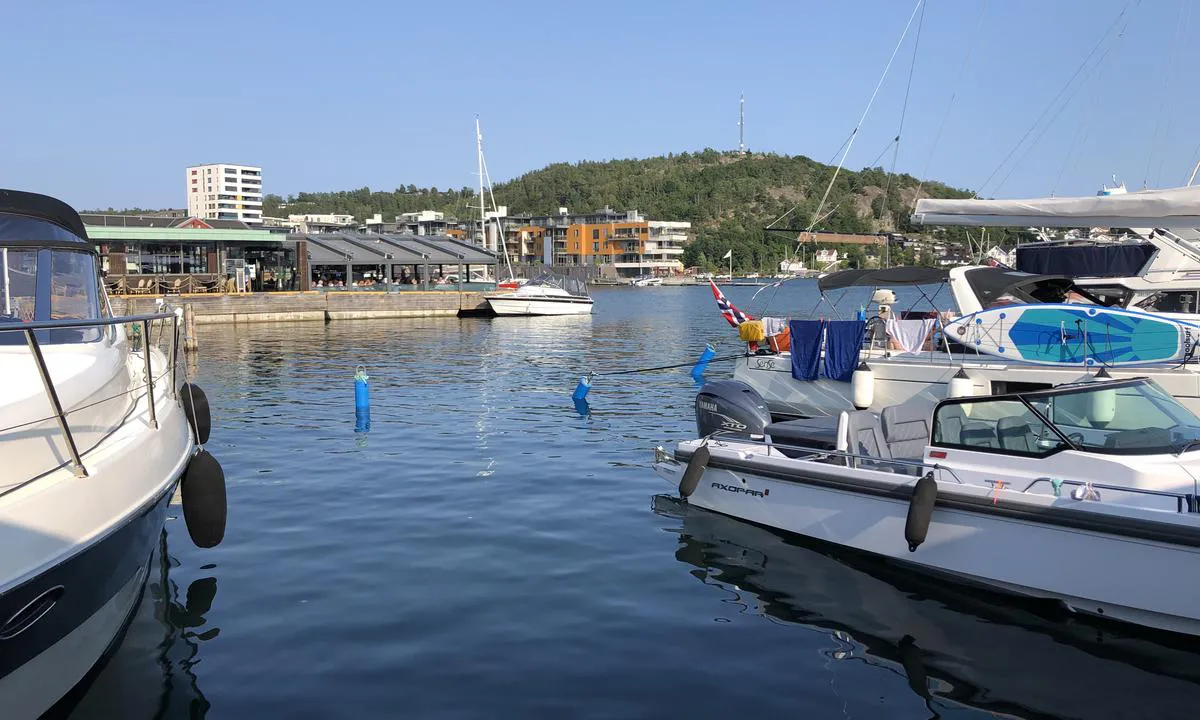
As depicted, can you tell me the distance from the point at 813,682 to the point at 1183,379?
9.05 metres

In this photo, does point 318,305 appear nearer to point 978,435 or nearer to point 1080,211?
point 1080,211

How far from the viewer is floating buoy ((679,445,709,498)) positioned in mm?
11789

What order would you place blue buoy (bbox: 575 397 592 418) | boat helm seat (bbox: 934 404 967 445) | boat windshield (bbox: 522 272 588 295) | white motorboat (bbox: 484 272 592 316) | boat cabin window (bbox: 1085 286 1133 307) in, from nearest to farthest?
1. boat helm seat (bbox: 934 404 967 445)
2. boat cabin window (bbox: 1085 286 1133 307)
3. blue buoy (bbox: 575 397 592 418)
4. white motorboat (bbox: 484 272 592 316)
5. boat windshield (bbox: 522 272 588 295)

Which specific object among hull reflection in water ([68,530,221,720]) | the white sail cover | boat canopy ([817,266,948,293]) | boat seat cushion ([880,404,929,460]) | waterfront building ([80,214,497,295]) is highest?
waterfront building ([80,214,497,295])

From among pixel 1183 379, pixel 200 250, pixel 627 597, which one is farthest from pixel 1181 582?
pixel 200 250

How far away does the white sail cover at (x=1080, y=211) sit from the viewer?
12750 millimetres

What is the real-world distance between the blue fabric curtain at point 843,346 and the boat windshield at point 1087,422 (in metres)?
8.06

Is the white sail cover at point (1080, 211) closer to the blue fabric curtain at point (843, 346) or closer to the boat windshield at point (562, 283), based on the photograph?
the blue fabric curtain at point (843, 346)

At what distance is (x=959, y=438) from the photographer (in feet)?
32.6

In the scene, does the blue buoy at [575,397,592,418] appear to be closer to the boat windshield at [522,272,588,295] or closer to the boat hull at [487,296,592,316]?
the boat hull at [487,296,592,316]

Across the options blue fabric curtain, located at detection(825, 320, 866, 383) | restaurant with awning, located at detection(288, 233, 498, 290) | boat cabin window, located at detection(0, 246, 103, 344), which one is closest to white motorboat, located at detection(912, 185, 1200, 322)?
blue fabric curtain, located at detection(825, 320, 866, 383)

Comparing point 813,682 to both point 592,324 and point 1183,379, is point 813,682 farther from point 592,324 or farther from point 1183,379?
point 592,324

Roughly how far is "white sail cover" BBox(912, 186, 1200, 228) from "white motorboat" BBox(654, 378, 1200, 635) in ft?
14.0

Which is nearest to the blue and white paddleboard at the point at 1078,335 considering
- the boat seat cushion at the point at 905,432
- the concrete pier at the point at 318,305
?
the boat seat cushion at the point at 905,432
